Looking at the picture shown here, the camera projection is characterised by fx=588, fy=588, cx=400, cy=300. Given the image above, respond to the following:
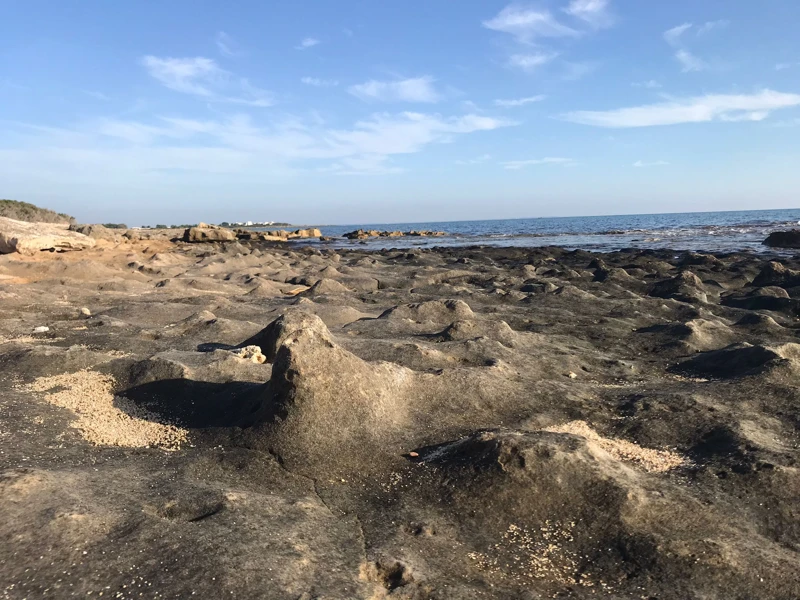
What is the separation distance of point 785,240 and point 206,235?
50307mm

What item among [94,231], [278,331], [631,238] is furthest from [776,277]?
[631,238]

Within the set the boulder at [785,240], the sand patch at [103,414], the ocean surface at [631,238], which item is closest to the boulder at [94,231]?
the ocean surface at [631,238]

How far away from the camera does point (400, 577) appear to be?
3.83 metres

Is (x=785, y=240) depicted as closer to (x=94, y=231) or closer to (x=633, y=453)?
(x=633, y=453)

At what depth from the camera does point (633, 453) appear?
5.92 m

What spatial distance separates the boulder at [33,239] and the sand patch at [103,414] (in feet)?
62.9

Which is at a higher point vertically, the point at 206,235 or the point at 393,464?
the point at 206,235

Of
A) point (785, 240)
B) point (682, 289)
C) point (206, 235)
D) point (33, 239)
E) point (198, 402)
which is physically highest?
point (33, 239)

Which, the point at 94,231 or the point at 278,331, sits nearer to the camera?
the point at 278,331

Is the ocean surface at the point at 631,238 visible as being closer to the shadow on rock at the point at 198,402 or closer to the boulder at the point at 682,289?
the boulder at the point at 682,289

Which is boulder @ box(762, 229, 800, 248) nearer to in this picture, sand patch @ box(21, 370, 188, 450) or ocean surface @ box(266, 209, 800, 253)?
ocean surface @ box(266, 209, 800, 253)

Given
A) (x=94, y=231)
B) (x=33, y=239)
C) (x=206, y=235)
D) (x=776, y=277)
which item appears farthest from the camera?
(x=206, y=235)

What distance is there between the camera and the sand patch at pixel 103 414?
613 centimetres

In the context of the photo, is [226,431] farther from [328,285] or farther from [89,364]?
[328,285]
